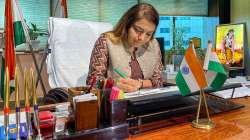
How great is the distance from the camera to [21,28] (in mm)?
2096

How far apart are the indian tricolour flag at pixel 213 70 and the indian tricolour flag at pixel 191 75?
0.05 meters

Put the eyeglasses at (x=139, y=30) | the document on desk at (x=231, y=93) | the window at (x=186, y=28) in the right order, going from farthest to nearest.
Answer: the window at (x=186, y=28) < the eyeglasses at (x=139, y=30) < the document on desk at (x=231, y=93)

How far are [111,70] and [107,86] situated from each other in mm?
688

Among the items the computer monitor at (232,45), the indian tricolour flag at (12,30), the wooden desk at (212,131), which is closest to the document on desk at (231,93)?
the wooden desk at (212,131)

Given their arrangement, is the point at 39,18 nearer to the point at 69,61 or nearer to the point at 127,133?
the point at 69,61

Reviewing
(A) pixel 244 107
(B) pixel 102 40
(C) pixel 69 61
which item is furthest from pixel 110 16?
(A) pixel 244 107

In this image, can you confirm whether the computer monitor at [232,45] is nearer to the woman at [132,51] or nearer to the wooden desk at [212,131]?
the woman at [132,51]

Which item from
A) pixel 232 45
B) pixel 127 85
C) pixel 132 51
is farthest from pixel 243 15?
pixel 127 85

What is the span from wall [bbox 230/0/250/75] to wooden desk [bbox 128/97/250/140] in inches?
70.9

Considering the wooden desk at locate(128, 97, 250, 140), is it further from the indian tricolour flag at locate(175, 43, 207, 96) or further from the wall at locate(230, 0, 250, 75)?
the wall at locate(230, 0, 250, 75)

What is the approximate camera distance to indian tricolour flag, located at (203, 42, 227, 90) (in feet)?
2.81

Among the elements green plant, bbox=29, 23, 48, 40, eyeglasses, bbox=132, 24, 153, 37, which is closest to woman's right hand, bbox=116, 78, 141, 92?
eyeglasses, bbox=132, 24, 153, 37

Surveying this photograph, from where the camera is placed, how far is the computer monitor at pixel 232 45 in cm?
248

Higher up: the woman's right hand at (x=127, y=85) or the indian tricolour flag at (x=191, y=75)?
the indian tricolour flag at (x=191, y=75)
